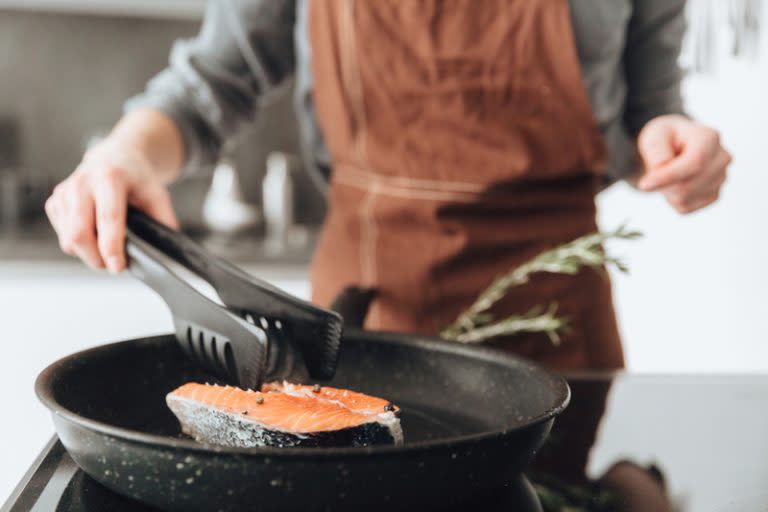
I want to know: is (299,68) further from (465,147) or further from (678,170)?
(678,170)

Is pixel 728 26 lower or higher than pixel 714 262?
higher

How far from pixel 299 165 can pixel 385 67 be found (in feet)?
5.68

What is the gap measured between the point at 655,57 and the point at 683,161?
429 millimetres

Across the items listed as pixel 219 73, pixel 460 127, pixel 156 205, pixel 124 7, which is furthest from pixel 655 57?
pixel 124 7

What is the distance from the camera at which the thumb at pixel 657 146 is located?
882 mm

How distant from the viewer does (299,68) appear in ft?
4.33

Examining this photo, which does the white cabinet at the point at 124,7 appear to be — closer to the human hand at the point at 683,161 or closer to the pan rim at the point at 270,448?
the human hand at the point at 683,161

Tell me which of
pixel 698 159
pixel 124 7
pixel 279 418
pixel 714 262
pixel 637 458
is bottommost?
pixel 714 262

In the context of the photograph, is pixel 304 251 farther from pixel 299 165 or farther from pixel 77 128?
pixel 77 128

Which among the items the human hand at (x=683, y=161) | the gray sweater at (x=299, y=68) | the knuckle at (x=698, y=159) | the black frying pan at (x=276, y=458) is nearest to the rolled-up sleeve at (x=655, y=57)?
the gray sweater at (x=299, y=68)

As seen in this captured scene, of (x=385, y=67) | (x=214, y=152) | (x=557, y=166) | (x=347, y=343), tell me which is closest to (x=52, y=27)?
(x=214, y=152)

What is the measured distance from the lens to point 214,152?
129 centimetres

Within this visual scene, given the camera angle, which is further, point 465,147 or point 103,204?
point 465,147

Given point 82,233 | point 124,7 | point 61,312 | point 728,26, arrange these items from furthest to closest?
point 124,7 → point 61,312 → point 728,26 → point 82,233
